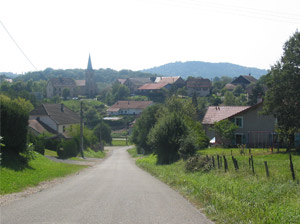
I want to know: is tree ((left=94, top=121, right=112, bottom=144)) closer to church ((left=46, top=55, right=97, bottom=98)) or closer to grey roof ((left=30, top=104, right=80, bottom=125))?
grey roof ((left=30, top=104, right=80, bottom=125))

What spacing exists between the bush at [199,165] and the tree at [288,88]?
19.3m

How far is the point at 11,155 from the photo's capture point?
2419 centimetres

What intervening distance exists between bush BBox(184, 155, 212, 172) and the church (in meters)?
128

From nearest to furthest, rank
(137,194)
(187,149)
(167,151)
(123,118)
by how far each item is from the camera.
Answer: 1. (137,194)
2. (187,149)
3. (167,151)
4. (123,118)

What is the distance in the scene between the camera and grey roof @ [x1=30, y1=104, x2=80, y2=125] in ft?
228

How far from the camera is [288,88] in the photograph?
3941 centimetres

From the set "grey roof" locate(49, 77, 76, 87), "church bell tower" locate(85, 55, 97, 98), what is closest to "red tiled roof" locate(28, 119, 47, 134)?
"grey roof" locate(49, 77, 76, 87)

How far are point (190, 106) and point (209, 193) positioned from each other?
181ft

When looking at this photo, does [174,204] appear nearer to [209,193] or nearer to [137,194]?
[209,193]

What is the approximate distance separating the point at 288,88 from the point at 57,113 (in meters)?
47.0

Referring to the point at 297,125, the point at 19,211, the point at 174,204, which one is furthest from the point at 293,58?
the point at 19,211

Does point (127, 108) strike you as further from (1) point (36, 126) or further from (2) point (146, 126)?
(1) point (36, 126)

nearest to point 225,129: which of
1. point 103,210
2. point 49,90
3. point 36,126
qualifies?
point 36,126

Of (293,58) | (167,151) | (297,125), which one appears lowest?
(167,151)
